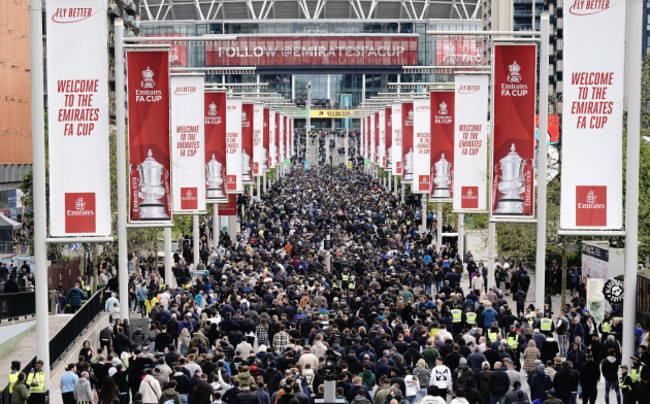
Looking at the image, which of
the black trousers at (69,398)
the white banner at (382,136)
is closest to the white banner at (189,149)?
the black trousers at (69,398)

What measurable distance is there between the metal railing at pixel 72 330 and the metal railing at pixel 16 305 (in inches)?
78.1

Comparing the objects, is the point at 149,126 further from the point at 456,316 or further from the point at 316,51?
the point at 316,51

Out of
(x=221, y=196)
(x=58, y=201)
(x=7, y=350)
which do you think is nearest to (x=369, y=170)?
(x=221, y=196)

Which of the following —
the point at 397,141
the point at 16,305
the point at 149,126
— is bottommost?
the point at 16,305

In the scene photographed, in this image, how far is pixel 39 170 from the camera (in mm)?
21156

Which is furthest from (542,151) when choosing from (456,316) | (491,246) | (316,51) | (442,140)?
(316,51)

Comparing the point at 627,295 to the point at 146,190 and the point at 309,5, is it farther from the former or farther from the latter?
the point at 309,5

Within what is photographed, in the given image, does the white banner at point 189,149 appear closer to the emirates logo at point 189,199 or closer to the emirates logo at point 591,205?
the emirates logo at point 189,199

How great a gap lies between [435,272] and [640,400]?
68.7ft

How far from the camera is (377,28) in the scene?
171 metres

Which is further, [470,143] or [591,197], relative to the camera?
[470,143]

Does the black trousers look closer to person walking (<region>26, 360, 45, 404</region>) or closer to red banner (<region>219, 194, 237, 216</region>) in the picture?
person walking (<region>26, 360, 45, 404</region>)

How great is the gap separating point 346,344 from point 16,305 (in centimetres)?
1390

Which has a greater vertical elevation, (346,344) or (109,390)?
(346,344)
